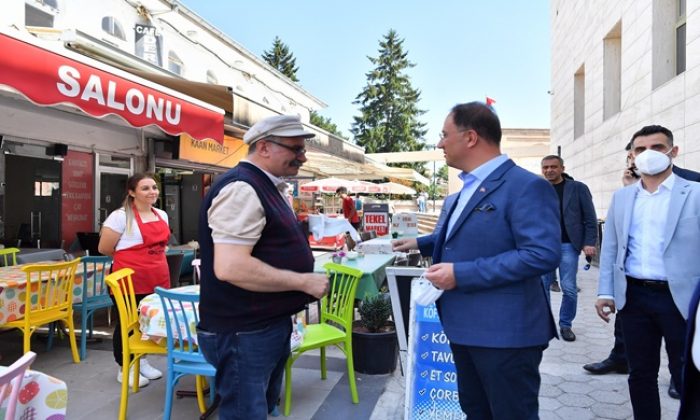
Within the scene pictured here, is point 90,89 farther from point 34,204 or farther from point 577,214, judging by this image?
point 577,214

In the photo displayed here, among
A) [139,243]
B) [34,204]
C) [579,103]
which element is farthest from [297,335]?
[579,103]

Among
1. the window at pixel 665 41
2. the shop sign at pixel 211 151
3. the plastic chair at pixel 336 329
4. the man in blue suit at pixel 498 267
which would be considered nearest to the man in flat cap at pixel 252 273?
the man in blue suit at pixel 498 267

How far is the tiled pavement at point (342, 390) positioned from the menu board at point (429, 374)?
0.68 meters

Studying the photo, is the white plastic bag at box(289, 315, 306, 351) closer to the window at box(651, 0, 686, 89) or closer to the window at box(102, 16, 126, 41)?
the window at box(651, 0, 686, 89)

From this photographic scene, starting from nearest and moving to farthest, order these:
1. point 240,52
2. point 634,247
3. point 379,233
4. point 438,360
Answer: point 634,247 → point 438,360 → point 379,233 → point 240,52

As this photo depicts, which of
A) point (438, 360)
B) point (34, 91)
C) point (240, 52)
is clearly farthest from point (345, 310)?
point (240, 52)

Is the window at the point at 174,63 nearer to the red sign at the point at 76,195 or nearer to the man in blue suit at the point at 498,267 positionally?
the red sign at the point at 76,195

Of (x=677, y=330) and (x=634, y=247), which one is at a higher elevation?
(x=634, y=247)

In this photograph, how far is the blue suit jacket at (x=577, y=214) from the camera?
4969 mm

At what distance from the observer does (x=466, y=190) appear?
1983 millimetres

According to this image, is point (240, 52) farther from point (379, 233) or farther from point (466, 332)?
point (466, 332)

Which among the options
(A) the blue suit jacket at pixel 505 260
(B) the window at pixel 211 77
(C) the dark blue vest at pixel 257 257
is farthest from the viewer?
(B) the window at pixel 211 77

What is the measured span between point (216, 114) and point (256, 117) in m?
1.03

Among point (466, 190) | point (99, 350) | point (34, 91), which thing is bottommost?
point (99, 350)
